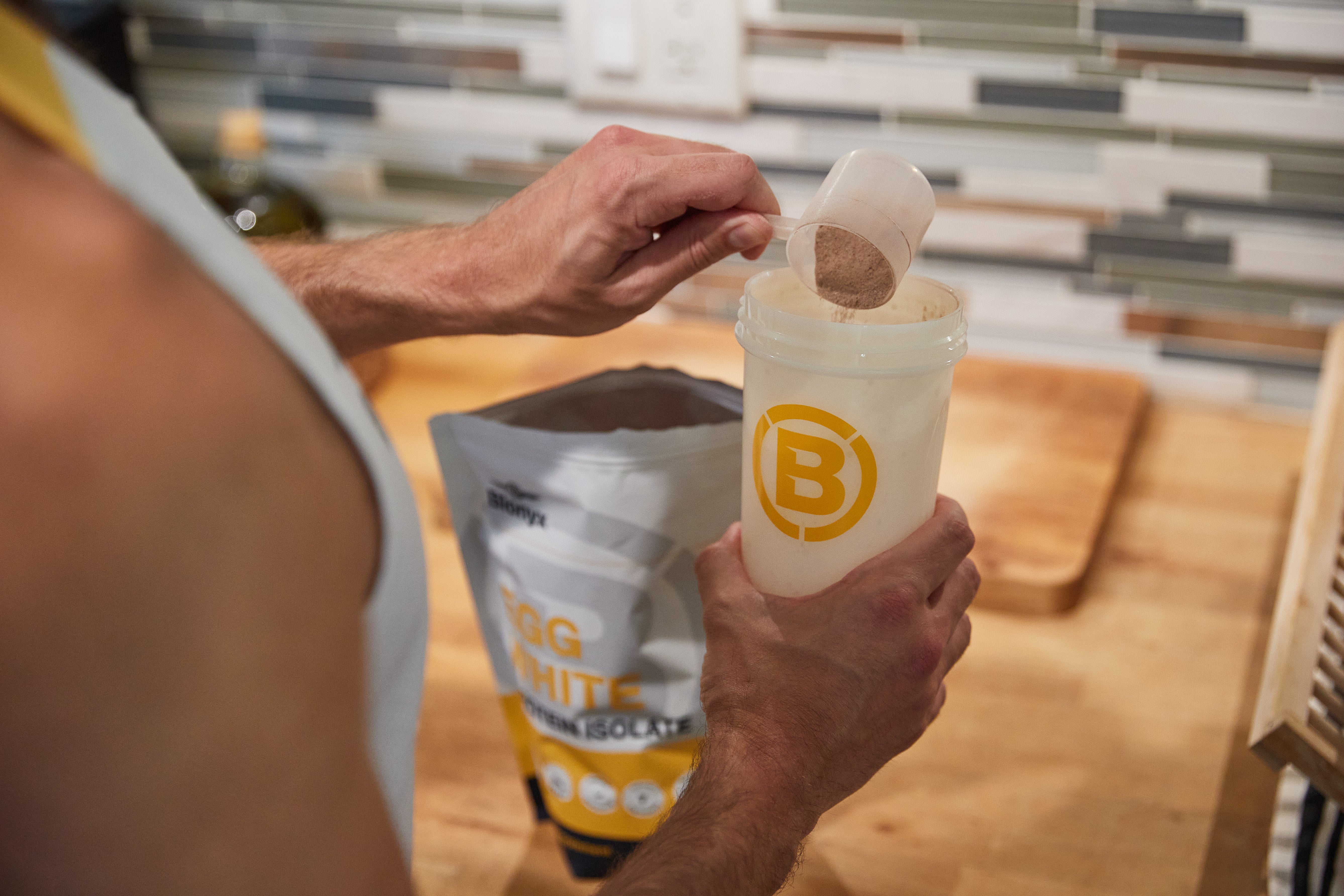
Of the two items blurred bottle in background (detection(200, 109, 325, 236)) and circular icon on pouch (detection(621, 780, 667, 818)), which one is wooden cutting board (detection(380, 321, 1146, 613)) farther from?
circular icon on pouch (detection(621, 780, 667, 818))

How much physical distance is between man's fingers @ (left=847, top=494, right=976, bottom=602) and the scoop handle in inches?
6.5

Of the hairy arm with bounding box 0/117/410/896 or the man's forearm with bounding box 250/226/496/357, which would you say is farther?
the man's forearm with bounding box 250/226/496/357

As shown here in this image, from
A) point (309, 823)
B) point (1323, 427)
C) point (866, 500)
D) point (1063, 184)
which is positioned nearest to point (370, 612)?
point (309, 823)

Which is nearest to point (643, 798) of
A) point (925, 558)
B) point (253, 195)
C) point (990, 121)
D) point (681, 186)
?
point (925, 558)

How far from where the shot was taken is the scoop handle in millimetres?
577

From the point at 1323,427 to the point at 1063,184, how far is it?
35cm

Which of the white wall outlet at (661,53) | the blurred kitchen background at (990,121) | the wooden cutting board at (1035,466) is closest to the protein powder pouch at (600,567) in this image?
the wooden cutting board at (1035,466)

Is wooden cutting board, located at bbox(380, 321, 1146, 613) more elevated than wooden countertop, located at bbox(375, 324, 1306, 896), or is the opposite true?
wooden cutting board, located at bbox(380, 321, 1146, 613)

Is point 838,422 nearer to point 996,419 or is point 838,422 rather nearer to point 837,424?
point 837,424

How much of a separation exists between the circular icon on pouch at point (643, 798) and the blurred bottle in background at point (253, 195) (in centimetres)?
86

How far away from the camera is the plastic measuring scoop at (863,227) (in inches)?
20.1

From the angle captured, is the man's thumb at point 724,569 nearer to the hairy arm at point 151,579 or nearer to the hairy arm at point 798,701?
the hairy arm at point 798,701

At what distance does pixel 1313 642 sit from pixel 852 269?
345mm

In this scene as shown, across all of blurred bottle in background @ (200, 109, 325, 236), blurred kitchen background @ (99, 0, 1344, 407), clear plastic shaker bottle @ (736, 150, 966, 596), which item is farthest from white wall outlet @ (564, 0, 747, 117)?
clear plastic shaker bottle @ (736, 150, 966, 596)
